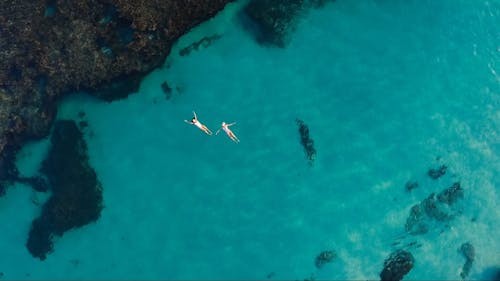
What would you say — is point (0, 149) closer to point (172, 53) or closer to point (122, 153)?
point (122, 153)

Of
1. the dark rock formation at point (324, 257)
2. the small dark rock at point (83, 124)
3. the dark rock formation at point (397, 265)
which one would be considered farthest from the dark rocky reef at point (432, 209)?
the small dark rock at point (83, 124)

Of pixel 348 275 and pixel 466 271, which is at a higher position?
pixel 466 271

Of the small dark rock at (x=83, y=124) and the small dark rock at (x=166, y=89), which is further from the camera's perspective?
the small dark rock at (x=83, y=124)

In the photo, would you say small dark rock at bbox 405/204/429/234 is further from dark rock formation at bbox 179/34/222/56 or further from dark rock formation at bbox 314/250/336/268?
dark rock formation at bbox 179/34/222/56

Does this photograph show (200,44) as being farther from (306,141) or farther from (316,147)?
(316,147)

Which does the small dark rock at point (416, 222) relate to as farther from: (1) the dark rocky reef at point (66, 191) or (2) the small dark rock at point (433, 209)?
(1) the dark rocky reef at point (66, 191)

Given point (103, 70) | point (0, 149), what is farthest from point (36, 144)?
point (103, 70)

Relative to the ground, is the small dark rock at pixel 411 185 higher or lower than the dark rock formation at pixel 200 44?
higher
